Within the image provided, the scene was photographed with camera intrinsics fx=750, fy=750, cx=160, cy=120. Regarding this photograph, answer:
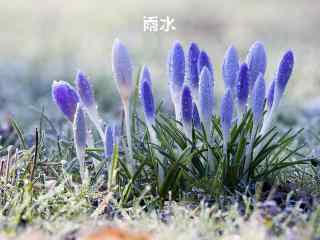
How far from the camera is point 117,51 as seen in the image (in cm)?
243

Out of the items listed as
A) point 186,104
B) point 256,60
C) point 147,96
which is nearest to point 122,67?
point 147,96

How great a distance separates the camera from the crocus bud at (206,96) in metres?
2.46

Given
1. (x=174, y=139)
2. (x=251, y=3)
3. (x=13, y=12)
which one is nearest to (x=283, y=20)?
(x=251, y=3)

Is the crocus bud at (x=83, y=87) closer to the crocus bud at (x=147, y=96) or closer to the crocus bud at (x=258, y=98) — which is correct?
the crocus bud at (x=147, y=96)

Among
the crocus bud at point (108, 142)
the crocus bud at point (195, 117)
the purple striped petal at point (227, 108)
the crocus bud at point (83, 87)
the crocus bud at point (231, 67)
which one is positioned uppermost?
the crocus bud at point (231, 67)

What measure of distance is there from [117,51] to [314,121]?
2.50 metres

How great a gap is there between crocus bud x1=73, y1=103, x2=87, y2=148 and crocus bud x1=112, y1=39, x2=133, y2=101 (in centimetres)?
16

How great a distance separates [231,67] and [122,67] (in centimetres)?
39

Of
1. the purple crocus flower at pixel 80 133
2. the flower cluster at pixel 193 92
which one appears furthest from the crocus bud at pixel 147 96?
the purple crocus flower at pixel 80 133

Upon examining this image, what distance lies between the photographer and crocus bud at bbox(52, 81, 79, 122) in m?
2.58

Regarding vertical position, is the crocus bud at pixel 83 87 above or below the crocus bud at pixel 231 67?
below

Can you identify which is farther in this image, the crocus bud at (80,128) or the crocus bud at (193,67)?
the crocus bud at (193,67)

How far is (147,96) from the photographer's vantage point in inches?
99.1

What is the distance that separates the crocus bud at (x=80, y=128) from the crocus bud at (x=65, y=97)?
0.32ft
